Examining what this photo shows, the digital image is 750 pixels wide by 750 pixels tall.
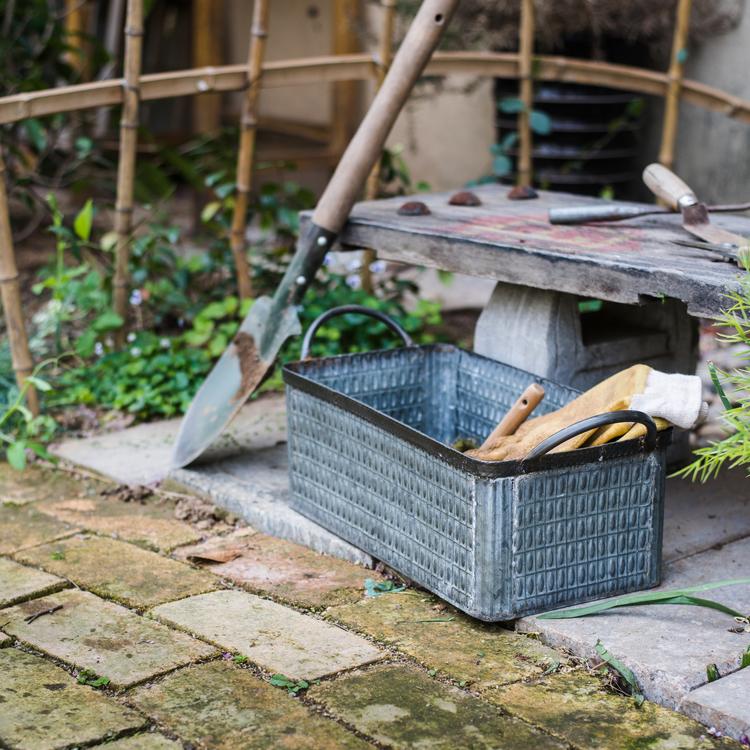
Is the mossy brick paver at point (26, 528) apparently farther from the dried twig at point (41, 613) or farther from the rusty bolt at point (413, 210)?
the rusty bolt at point (413, 210)

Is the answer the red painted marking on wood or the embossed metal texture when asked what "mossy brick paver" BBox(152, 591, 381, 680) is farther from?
the red painted marking on wood

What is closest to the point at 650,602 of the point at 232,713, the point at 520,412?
the point at 520,412

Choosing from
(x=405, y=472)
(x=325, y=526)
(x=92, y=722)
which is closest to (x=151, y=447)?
(x=325, y=526)

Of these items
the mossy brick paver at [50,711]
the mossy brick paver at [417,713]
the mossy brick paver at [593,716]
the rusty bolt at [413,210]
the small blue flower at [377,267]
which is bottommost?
the mossy brick paver at [50,711]

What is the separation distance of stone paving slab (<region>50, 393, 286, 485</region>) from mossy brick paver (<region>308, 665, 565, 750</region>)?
1.31 m

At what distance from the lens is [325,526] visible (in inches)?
114

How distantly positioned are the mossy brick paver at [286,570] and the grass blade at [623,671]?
59 cm

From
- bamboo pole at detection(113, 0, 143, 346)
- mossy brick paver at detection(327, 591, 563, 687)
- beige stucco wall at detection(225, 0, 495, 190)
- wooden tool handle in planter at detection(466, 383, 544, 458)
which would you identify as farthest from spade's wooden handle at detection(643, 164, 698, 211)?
beige stucco wall at detection(225, 0, 495, 190)

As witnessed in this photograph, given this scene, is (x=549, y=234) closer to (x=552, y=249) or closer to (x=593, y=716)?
(x=552, y=249)

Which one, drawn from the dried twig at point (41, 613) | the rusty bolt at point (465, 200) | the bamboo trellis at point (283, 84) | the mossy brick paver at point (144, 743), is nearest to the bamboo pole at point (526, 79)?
the bamboo trellis at point (283, 84)

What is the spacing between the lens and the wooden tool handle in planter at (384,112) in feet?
9.98

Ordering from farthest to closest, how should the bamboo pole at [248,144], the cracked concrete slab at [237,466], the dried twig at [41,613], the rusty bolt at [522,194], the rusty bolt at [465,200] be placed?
the bamboo pole at [248,144], the rusty bolt at [522,194], the rusty bolt at [465,200], the cracked concrete slab at [237,466], the dried twig at [41,613]

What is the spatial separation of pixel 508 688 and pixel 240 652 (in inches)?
21.2

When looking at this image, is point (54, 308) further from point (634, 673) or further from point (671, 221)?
point (634, 673)
